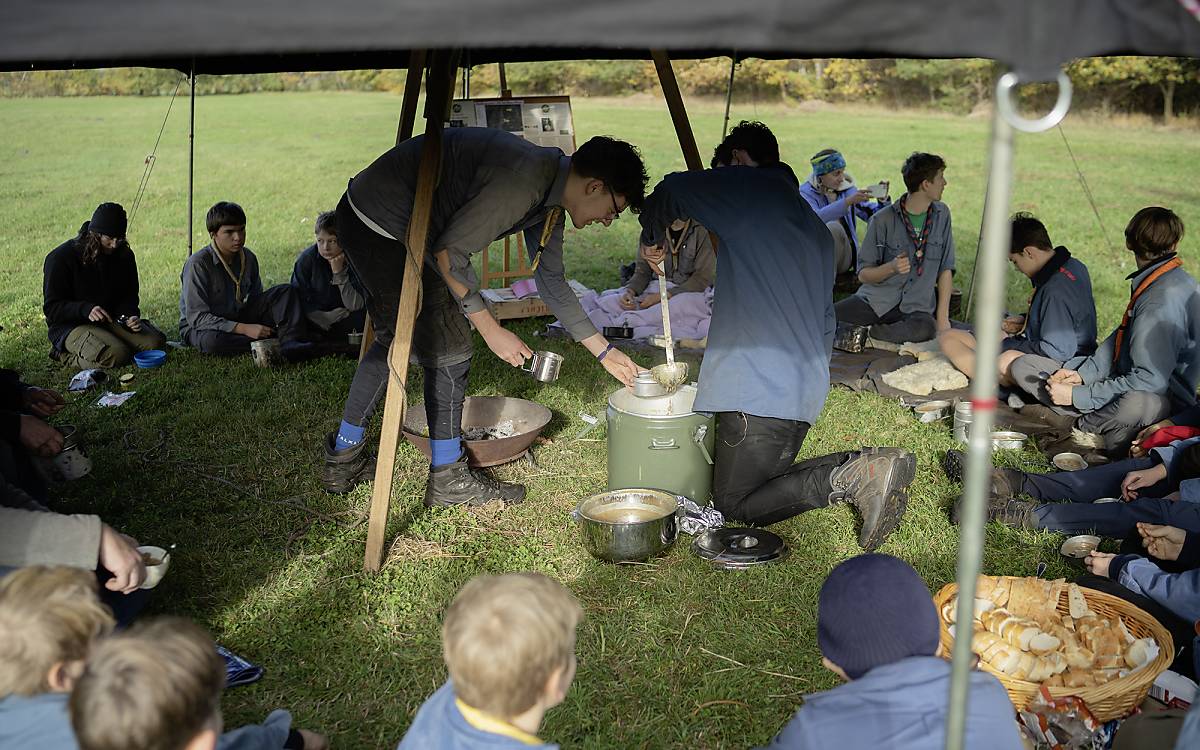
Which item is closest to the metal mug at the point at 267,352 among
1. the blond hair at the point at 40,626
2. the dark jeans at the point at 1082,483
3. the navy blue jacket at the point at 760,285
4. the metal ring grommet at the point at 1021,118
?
the navy blue jacket at the point at 760,285

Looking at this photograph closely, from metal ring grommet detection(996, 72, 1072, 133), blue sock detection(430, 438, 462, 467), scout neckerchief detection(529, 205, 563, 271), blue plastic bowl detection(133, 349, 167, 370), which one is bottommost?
blue plastic bowl detection(133, 349, 167, 370)

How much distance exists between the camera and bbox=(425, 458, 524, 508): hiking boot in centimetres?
446

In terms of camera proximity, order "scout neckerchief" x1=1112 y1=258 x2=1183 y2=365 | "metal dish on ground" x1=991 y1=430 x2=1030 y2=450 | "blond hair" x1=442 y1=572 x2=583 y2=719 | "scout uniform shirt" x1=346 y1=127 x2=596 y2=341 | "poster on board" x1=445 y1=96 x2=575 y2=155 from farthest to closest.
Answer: "poster on board" x1=445 y1=96 x2=575 y2=155 < "metal dish on ground" x1=991 y1=430 x2=1030 y2=450 < "scout neckerchief" x1=1112 y1=258 x2=1183 y2=365 < "scout uniform shirt" x1=346 y1=127 x2=596 y2=341 < "blond hair" x1=442 y1=572 x2=583 y2=719

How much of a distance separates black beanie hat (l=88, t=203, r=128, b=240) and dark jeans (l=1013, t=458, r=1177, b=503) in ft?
19.2

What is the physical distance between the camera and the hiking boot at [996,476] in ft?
14.6

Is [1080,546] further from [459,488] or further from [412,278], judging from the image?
[412,278]

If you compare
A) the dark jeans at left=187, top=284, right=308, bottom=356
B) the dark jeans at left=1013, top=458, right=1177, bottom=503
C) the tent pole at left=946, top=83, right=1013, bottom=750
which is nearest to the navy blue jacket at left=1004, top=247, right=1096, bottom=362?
the dark jeans at left=1013, top=458, right=1177, bottom=503

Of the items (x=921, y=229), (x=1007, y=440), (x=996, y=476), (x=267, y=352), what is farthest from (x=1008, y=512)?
(x=267, y=352)

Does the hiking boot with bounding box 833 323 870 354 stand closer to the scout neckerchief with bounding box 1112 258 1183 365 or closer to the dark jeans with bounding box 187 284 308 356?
the scout neckerchief with bounding box 1112 258 1183 365

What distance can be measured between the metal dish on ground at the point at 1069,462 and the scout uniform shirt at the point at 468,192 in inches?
116

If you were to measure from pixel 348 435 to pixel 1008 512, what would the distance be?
10.2 feet

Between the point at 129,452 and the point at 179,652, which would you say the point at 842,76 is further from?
the point at 179,652

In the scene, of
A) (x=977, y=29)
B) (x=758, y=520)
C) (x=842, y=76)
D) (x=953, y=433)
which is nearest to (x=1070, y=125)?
(x=842, y=76)

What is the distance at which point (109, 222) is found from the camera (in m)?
6.45
